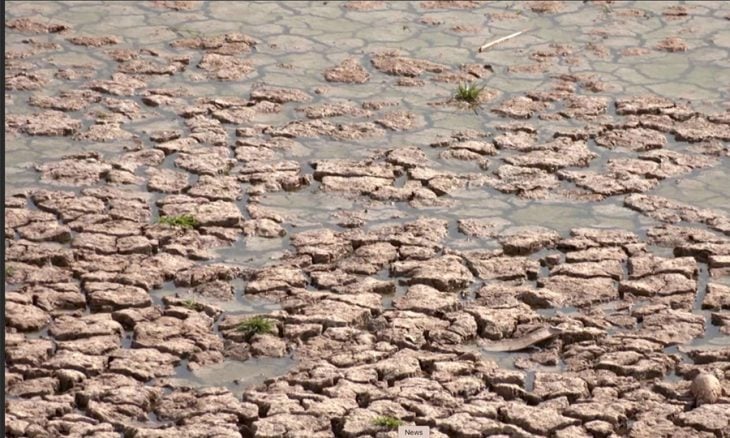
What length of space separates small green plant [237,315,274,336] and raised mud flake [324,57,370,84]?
306 cm

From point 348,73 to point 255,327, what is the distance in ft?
10.7

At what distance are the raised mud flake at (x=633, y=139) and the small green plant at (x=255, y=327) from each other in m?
2.62

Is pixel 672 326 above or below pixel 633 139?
below

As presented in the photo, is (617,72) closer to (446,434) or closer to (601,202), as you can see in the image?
(601,202)

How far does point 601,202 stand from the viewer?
7.15 meters

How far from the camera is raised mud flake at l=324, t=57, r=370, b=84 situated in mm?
8719

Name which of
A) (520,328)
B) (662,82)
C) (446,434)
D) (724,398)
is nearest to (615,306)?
(520,328)

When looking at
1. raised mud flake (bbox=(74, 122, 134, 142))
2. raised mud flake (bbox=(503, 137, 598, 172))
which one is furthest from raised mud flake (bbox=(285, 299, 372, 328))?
raised mud flake (bbox=(74, 122, 134, 142))

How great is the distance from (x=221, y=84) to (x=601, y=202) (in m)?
2.45

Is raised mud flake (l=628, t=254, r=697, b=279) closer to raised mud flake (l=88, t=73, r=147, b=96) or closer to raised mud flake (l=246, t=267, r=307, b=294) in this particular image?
raised mud flake (l=246, t=267, r=307, b=294)

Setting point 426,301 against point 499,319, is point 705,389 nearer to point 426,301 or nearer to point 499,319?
point 499,319

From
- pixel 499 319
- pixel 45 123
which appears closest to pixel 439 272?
pixel 499 319

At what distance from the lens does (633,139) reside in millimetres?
7898

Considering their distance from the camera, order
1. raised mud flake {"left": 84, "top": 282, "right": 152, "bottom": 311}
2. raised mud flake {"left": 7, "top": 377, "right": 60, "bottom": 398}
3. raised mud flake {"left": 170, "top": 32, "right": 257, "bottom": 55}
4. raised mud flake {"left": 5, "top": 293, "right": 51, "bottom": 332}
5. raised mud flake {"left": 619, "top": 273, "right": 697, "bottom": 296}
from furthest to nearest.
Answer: raised mud flake {"left": 170, "top": 32, "right": 257, "bottom": 55}, raised mud flake {"left": 619, "top": 273, "right": 697, "bottom": 296}, raised mud flake {"left": 84, "top": 282, "right": 152, "bottom": 311}, raised mud flake {"left": 5, "top": 293, "right": 51, "bottom": 332}, raised mud flake {"left": 7, "top": 377, "right": 60, "bottom": 398}
